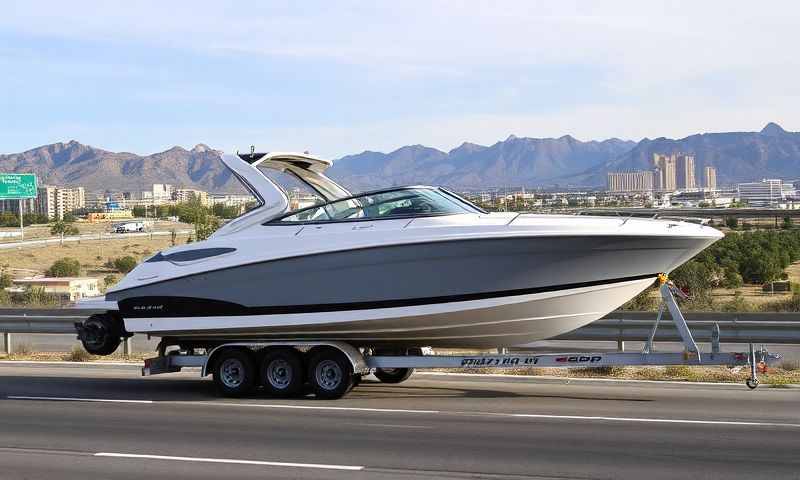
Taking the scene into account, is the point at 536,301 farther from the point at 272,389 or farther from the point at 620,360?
the point at 272,389

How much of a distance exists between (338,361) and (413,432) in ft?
8.49

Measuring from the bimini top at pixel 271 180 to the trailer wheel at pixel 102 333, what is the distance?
2.01m

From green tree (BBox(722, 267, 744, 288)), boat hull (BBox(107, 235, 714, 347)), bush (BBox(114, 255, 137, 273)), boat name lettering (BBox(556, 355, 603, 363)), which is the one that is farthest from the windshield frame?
bush (BBox(114, 255, 137, 273))

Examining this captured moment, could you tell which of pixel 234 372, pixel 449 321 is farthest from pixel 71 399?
pixel 449 321

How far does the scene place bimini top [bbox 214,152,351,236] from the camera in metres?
14.0

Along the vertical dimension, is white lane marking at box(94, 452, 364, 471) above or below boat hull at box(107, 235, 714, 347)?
below

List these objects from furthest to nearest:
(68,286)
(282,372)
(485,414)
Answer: (68,286)
(282,372)
(485,414)

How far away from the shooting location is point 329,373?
13.3 m

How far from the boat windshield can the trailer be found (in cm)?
176

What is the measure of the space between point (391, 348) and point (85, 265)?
152ft

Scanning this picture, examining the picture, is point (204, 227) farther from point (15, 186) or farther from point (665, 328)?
point (15, 186)

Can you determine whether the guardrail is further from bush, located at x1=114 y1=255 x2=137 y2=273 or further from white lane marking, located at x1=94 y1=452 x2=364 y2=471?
bush, located at x1=114 y1=255 x2=137 y2=273

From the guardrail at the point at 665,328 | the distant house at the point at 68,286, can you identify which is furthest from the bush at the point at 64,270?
the guardrail at the point at 665,328

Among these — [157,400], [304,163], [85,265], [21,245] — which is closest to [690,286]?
[304,163]
